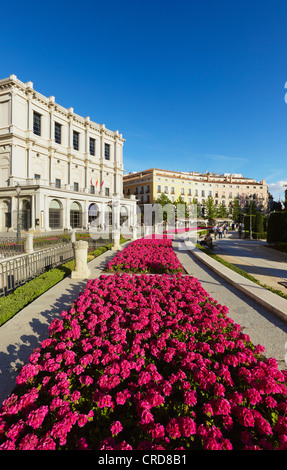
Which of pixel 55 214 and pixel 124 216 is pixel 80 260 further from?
pixel 124 216

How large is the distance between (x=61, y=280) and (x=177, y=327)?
5228 mm

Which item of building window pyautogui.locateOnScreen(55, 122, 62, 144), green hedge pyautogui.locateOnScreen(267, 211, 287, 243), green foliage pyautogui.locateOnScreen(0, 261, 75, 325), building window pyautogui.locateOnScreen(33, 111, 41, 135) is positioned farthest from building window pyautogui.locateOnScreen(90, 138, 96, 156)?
green foliage pyautogui.locateOnScreen(0, 261, 75, 325)

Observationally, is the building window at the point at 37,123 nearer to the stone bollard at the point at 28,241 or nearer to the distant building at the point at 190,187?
the stone bollard at the point at 28,241

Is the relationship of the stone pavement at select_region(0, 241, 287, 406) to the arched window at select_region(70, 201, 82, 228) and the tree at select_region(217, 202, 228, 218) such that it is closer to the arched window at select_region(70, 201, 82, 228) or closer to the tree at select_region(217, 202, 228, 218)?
the arched window at select_region(70, 201, 82, 228)

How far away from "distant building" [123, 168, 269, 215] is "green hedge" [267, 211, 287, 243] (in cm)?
4595

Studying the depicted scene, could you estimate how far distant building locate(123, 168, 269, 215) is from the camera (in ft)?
205

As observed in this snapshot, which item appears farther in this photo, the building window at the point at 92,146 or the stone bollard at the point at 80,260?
the building window at the point at 92,146

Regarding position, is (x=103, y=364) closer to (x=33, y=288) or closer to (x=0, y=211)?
(x=33, y=288)

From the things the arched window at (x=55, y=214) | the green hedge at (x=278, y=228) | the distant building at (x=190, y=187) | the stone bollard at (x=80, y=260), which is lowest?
the stone bollard at (x=80, y=260)

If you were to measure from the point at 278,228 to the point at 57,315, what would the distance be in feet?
53.7

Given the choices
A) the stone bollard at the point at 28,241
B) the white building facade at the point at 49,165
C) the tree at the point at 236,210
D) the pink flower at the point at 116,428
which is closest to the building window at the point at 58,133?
the white building facade at the point at 49,165

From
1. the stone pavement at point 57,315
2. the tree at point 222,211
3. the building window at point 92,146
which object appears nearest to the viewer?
the stone pavement at point 57,315

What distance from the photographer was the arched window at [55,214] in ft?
94.6

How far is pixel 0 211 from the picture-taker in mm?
28672
